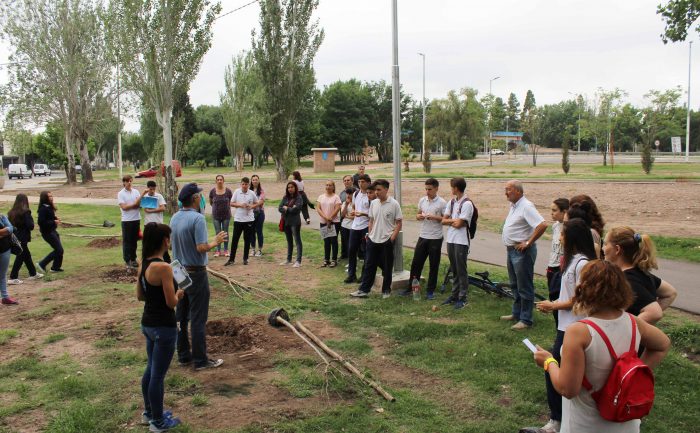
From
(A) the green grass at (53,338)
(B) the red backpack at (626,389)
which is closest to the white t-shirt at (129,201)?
(A) the green grass at (53,338)

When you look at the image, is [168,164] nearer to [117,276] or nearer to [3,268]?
[117,276]

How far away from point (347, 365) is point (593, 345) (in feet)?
11.4

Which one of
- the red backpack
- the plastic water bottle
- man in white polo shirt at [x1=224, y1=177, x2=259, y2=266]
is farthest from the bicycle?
the red backpack

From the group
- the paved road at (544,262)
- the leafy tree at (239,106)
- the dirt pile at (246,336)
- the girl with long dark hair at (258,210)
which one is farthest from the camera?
the leafy tree at (239,106)

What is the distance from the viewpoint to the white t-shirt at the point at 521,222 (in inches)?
276

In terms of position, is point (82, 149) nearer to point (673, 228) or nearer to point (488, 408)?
point (673, 228)

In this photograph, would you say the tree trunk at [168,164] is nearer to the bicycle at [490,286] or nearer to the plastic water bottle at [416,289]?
the plastic water bottle at [416,289]

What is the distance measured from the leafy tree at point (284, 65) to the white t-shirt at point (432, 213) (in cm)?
3000

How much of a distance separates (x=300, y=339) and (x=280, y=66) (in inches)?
1269

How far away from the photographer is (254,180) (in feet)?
41.0

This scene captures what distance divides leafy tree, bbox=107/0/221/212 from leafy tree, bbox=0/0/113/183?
14.3m

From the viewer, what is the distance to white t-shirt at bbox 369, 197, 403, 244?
888 centimetres

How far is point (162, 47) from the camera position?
21.8m

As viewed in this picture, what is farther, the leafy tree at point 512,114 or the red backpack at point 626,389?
the leafy tree at point 512,114
